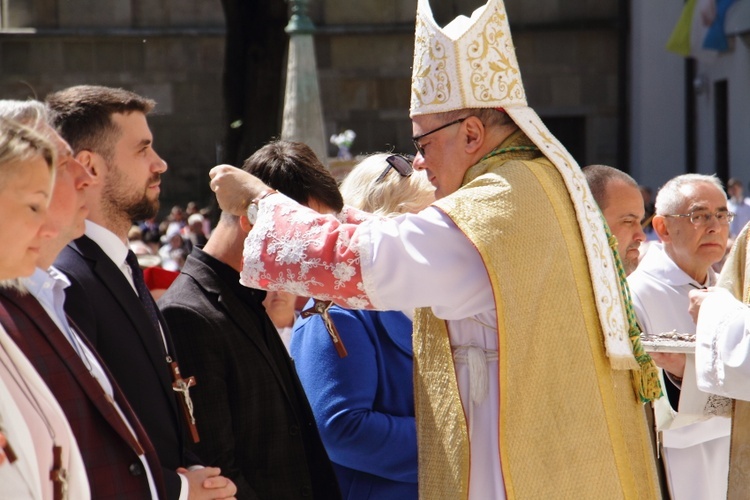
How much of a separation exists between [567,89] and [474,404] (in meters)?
18.1

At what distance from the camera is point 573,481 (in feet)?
8.73

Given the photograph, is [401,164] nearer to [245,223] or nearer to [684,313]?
[245,223]

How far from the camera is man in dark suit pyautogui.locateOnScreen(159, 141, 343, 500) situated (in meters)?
2.77

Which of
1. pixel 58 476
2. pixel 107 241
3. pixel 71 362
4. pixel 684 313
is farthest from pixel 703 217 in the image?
pixel 58 476

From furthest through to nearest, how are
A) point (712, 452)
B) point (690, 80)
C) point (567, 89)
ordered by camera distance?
1. point (567, 89)
2. point (690, 80)
3. point (712, 452)

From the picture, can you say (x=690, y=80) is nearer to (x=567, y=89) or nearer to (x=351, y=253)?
(x=567, y=89)

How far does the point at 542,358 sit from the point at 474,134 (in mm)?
593

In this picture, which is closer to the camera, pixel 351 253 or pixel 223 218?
pixel 351 253

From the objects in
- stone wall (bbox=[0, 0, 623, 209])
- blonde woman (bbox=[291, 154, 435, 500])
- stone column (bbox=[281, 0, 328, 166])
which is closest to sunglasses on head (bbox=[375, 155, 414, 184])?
blonde woman (bbox=[291, 154, 435, 500])

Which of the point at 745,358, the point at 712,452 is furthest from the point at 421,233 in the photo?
the point at 712,452

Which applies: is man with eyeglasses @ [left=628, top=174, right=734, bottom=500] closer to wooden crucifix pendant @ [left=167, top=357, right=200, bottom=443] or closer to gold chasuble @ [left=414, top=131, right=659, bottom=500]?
gold chasuble @ [left=414, top=131, right=659, bottom=500]

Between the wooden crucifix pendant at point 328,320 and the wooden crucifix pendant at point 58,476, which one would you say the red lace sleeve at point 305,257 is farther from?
the wooden crucifix pendant at point 58,476

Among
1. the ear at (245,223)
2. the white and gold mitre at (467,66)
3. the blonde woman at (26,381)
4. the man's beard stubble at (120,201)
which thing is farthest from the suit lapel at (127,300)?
the white and gold mitre at (467,66)

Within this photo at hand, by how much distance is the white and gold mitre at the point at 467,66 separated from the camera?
281 cm
